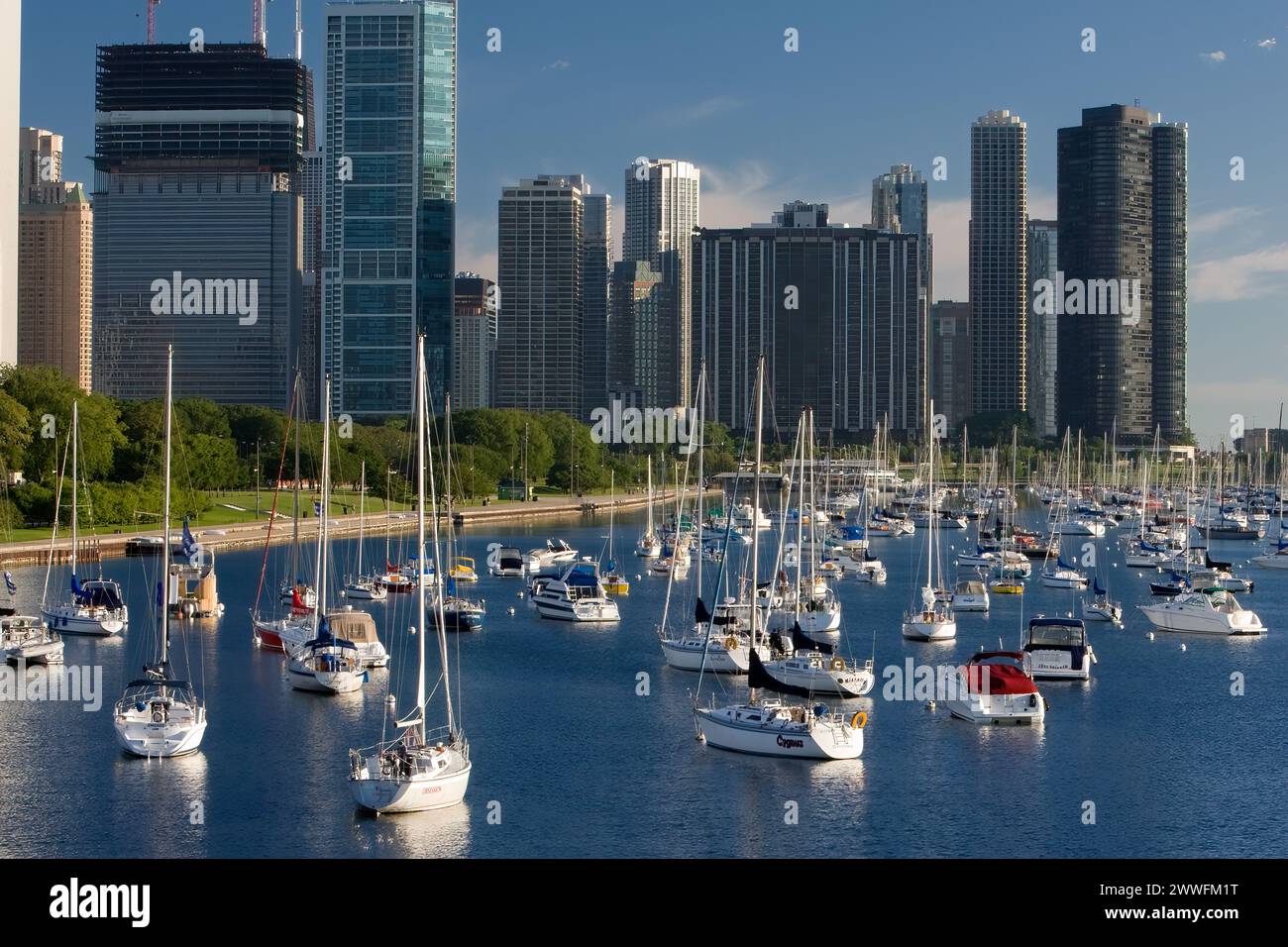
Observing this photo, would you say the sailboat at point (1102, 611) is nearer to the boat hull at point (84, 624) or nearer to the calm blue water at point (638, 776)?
the calm blue water at point (638, 776)

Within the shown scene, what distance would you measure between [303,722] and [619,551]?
8161cm

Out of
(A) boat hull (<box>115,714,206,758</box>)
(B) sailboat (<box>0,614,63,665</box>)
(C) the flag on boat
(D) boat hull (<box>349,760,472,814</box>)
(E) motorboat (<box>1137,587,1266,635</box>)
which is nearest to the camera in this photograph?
(D) boat hull (<box>349,760,472,814</box>)

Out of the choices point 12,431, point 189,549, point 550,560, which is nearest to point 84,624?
point 189,549

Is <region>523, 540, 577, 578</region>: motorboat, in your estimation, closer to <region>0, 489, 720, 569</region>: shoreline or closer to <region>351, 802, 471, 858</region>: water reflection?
→ <region>0, 489, 720, 569</region>: shoreline

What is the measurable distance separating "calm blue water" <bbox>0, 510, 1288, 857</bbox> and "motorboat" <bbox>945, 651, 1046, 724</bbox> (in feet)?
2.73

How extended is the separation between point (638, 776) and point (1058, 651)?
2534cm

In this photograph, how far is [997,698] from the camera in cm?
5834

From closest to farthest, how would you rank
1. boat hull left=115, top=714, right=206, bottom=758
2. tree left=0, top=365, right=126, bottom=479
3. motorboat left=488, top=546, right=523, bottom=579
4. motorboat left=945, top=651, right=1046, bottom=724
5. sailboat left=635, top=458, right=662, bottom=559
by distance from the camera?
boat hull left=115, top=714, right=206, bottom=758, motorboat left=945, top=651, right=1046, bottom=724, motorboat left=488, top=546, right=523, bottom=579, sailboat left=635, top=458, right=662, bottom=559, tree left=0, top=365, right=126, bottom=479

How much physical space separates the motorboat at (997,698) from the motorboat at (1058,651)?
29.3 feet

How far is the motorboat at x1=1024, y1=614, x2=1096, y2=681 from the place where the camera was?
6850cm

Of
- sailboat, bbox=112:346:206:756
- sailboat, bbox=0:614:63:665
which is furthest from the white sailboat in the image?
sailboat, bbox=0:614:63:665

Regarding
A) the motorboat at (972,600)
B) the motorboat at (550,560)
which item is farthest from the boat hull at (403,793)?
the motorboat at (550,560)
